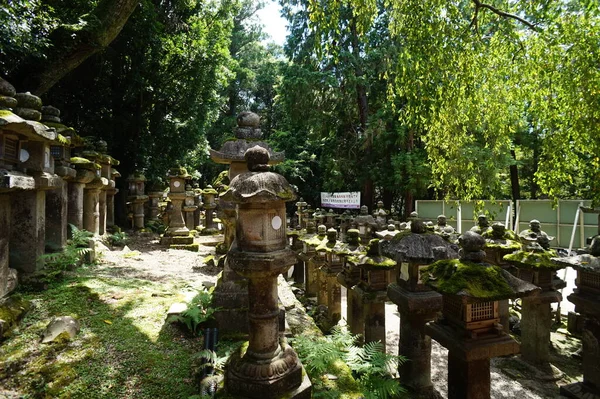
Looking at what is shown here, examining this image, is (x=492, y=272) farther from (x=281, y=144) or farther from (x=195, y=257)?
(x=281, y=144)

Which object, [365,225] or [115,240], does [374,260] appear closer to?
[365,225]

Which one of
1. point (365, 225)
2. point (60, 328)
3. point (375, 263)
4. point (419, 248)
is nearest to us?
point (60, 328)

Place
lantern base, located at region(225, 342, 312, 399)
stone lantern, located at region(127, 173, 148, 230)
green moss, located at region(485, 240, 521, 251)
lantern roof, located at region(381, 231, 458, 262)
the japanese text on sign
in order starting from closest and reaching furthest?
1. lantern base, located at region(225, 342, 312, 399)
2. lantern roof, located at region(381, 231, 458, 262)
3. green moss, located at region(485, 240, 521, 251)
4. stone lantern, located at region(127, 173, 148, 230)
5. the japanese text on sign

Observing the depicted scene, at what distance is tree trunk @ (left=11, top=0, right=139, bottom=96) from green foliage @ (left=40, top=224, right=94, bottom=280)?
13.2 ft

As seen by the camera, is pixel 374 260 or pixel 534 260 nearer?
pixel 374 260

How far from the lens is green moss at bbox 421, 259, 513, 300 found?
9.34 ft

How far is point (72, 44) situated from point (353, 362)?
9.30m

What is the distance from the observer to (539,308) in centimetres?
520

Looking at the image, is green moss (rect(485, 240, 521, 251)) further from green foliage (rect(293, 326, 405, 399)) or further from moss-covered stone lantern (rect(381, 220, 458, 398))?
green foliage (rect(293, 326, 405, 399))

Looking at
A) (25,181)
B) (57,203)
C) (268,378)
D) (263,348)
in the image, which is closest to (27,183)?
(25,181)

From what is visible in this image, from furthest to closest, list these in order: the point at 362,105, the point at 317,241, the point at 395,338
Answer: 1. the point at 362,105
2. the point at 317,241
3. the point at 395,338

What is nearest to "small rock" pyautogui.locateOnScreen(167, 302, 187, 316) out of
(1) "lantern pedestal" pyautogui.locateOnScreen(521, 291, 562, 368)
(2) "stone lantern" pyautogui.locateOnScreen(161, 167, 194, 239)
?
(1) "lantern pedestal" pyautogui.locateOnScreen(521, 291, 562, 368)

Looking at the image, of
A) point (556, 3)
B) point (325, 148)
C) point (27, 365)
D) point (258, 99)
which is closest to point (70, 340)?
point (27, 365)

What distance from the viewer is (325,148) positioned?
60.1 feet
